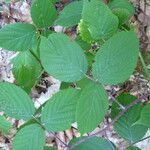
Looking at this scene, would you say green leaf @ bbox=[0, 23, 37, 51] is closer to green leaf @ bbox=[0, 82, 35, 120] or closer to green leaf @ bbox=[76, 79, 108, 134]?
green leaf @ bbox=[0, 82, 35, 120]

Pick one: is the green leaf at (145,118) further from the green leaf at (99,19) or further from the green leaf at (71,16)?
the green leaf at (71,16)

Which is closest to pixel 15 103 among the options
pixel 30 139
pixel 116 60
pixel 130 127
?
pixel 30 139

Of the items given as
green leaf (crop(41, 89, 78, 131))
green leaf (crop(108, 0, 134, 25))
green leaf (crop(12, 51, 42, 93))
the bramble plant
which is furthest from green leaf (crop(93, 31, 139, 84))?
green leaf (crop(12, 51, 42, 93))

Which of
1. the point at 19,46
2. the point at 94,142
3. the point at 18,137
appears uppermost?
the point at 19,46

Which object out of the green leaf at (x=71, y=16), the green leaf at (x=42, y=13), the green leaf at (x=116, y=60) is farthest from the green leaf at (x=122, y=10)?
the green leaf at (x=116, y=60)

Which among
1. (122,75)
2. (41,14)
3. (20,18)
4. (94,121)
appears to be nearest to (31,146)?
(94,121)

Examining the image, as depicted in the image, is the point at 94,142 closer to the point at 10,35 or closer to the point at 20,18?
the point at 10,35

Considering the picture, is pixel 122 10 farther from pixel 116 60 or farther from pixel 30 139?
pixel 30 139
